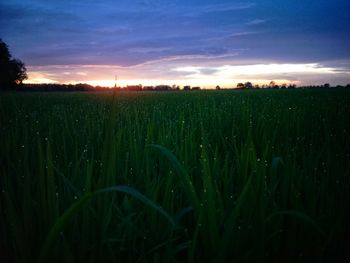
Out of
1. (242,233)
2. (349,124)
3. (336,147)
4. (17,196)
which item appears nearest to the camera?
(242,233)

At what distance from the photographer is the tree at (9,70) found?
51.0m

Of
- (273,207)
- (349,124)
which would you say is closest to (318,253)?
(273,207)

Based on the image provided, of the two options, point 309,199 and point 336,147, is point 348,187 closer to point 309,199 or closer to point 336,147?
point 309,199

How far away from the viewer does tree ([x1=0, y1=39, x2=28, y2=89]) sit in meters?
51.0

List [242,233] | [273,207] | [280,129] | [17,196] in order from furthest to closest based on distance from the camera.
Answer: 1. [280,129]
2. [17,196]
3. [273,207]
4. [242,233]

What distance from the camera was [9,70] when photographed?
52344mm

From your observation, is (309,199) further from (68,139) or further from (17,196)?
(68,139)

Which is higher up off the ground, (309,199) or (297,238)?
(309,199)

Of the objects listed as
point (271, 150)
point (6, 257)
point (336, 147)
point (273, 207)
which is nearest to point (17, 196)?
point (6, 257)

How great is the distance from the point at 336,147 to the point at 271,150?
86cm

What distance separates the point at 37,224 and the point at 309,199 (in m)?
1.46

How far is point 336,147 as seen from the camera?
3174 millimetres

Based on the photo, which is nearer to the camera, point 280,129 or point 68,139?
point 68,139

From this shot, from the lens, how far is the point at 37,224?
4.86ft
